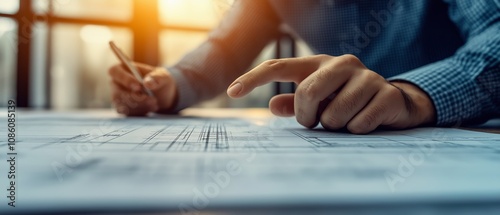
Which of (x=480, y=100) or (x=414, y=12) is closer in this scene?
(x=480, y=100)

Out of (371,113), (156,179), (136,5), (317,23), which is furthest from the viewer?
(136,5)

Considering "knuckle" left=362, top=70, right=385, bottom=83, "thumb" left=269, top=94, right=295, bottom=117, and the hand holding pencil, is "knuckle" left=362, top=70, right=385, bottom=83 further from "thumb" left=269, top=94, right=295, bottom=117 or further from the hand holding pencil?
the hand holding pencil

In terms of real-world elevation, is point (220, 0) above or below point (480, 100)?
above

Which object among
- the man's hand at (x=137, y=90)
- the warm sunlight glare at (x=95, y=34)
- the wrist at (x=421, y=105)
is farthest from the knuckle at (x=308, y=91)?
the warm sunlight glare at (x=95, y=34)

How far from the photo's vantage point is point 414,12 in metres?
0.69

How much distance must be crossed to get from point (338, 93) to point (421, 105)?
0.42ft

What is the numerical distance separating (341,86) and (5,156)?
0.29 metres

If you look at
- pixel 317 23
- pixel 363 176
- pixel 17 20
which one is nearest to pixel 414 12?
pixel 317 23

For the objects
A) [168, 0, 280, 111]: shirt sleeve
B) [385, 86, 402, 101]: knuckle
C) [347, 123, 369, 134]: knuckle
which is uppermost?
[168, 0, 280, 111]: shirt sleeve

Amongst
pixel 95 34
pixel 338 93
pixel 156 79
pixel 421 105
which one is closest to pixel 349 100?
pixel 338 93

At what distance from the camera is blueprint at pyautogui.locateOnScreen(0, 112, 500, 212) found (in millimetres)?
136

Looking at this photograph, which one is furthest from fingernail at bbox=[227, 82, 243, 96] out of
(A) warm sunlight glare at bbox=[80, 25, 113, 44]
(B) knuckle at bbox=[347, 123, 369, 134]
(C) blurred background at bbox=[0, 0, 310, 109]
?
(A) warm sunlight glare at bbox=[80, 25, 113, 44]

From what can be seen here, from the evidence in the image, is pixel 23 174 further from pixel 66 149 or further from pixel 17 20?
pixel 17 20

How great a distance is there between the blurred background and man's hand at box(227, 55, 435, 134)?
140 centimetres
